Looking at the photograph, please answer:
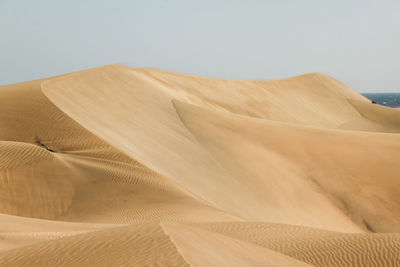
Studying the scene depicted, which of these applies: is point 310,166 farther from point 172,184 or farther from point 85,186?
point 85,186

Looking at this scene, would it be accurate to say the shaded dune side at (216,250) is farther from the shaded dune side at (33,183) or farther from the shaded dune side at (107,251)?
the shaded dune side at (33,183)

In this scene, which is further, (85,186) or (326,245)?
(85,186)

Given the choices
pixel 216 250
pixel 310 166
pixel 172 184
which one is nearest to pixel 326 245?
pixel 216 250

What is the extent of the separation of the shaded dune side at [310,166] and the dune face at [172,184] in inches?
2.4

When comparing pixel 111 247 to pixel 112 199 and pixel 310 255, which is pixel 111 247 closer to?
pixel 310 255

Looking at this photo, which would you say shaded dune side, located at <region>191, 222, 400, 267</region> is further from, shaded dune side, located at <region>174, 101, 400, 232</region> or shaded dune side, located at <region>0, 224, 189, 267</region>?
shaded dune side, located at <region>174, 101, 400, 232</region>

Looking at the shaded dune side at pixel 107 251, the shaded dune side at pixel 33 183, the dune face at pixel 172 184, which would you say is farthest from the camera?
the shaded dune side at pixel 33 183

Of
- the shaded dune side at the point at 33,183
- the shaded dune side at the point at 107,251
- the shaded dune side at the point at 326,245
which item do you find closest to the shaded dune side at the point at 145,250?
the shaded dune side at the point at 107,251

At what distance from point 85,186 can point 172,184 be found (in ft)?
7.81

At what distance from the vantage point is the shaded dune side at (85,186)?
1171 cm

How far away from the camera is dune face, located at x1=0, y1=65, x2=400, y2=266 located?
600 centimetres

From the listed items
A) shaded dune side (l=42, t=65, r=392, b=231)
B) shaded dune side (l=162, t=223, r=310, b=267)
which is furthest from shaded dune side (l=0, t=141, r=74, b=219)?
shaded dune side (l=162, t=223, r=310, b=267)

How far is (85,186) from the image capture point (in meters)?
13.1

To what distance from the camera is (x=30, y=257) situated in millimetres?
5719
